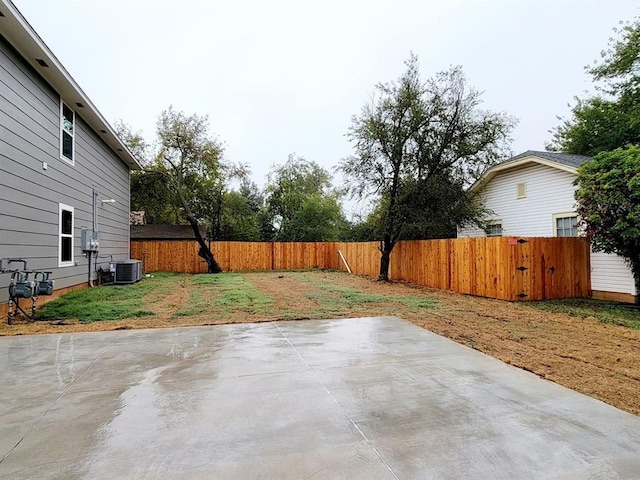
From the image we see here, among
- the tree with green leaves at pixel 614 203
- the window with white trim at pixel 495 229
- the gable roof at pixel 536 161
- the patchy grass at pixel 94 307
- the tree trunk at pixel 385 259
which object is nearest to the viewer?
the patchy grass at pixel 94 307

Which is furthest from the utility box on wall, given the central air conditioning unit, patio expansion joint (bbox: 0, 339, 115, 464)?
patio expansion joint (bbox: 0, 339, 115, 464)

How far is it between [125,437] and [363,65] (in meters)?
15.8

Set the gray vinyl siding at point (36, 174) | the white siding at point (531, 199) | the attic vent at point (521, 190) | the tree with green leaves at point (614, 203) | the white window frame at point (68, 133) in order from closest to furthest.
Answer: the gray vinyl siding at point (36, 174), the tree with green leaves at point (614, 203), the white window frame at point (68, 133), the white siding at point (531, 199), the attic vent at point (521, 190)

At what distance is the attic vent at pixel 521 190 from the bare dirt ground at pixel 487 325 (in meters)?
4.68

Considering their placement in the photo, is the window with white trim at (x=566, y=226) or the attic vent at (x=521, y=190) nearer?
the window with white trim at (x=566, y=226)

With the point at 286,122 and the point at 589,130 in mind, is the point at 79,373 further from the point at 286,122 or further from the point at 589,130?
the point at 286,122

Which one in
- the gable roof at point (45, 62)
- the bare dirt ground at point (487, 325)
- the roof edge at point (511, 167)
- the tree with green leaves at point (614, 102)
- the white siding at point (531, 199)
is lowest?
the bare dirt ground at point (487, 325)

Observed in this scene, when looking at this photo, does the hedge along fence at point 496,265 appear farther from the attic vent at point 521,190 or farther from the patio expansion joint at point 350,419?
the patio expansion joint at point 350,419

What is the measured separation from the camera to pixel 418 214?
12.3 metres

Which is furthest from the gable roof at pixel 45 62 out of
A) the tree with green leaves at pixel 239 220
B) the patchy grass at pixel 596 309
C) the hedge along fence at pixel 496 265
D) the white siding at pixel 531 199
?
the tree with green leaves at pixel 239 220

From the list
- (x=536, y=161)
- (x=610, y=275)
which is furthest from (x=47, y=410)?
(x=536, y=161)

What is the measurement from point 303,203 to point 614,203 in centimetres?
2283

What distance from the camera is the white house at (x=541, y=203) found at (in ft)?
29.3

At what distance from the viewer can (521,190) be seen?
1193 centimetres
